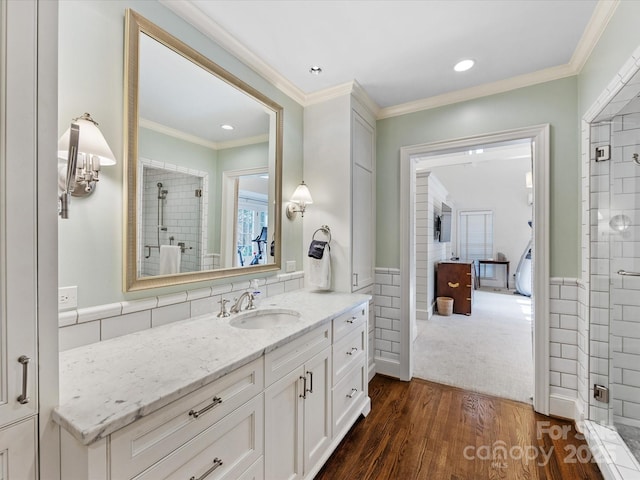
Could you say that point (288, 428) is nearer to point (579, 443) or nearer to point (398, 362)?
point (398, 362)

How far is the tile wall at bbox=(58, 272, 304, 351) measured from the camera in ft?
3.74

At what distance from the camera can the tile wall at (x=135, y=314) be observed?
1141mm

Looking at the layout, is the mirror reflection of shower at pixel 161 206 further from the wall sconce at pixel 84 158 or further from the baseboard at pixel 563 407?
the baseboard at pixel 563 407

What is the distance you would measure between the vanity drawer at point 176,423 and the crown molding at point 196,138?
1.23 meters

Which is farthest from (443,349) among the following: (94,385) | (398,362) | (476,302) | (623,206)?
(94,385)

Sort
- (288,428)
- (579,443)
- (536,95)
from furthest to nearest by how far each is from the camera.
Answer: (536,95) → (579,443) → (288,428)

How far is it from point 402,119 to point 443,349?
261cm

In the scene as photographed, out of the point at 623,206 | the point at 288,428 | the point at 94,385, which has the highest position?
the point at 623,206

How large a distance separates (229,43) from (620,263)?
291cm

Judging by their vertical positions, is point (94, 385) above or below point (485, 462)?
above

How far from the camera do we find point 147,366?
3.29 ft

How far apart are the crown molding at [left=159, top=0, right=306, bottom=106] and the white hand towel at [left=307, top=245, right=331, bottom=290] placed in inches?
52.1

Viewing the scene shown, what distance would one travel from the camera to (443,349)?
11.2 ft

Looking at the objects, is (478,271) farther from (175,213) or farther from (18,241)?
(18,241)
